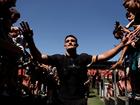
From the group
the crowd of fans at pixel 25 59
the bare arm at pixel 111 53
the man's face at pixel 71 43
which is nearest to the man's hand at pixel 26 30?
the crowd of fans at pixel 25 59

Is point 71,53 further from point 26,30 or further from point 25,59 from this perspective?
point 25,59

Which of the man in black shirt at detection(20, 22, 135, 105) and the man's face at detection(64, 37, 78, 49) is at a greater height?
the man's face at detection(64, 37, 78, 49)

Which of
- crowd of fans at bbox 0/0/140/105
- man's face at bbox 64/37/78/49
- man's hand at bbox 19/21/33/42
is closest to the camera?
man's hand at bbox 19/21/33/42

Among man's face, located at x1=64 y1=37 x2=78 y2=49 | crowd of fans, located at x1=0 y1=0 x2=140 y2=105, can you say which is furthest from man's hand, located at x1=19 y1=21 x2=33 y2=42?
man's face, located at x1=64 y1=37 x2=78 y2=49

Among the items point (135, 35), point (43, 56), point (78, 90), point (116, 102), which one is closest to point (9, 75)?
point (43, 56)

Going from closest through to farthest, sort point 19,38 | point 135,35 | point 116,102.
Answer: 1. point 135,35
2. point 19,38
3. point 116,102

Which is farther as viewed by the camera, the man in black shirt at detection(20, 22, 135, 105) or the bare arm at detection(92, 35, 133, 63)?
the bare arm at detection(92, 35, 133, 63)

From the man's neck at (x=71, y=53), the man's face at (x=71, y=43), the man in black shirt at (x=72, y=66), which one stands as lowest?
the man in black shirt at (x=72, y=66)

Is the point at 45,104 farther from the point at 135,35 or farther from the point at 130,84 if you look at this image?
the point at 135,35

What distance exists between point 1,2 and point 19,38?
251 centimetres

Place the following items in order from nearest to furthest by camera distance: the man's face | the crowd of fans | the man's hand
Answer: the man's hand, the man's face, the crowd of fans

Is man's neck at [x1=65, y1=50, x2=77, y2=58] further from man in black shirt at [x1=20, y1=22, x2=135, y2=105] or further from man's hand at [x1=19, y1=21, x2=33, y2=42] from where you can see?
man's hand at [x1=19, y1=21, x2=33, y2=42]

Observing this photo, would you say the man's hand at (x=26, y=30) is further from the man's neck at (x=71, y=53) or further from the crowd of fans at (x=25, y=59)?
the man's neck at (x=71, y=53)

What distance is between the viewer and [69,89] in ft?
19.5
